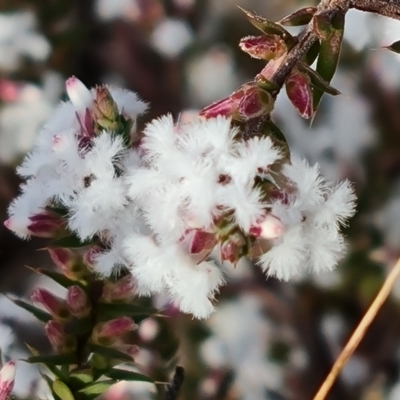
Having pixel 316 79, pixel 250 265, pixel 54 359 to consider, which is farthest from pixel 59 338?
pixel 250 265

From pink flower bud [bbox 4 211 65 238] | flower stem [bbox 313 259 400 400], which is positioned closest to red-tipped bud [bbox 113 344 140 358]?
pink flower bud [bbox 4 211 65 238]

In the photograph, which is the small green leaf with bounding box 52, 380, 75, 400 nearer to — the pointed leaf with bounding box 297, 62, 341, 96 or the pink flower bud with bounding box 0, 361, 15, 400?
the pink flower bud with bounding box 0, 361, 15, 400

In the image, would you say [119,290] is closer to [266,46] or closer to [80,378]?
[80,378]

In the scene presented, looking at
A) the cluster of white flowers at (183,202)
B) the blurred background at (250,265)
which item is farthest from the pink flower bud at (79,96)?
the blurred background at (250,265)

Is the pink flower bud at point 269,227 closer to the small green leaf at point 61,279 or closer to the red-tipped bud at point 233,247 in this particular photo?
the red-tipped bud at point 233,247

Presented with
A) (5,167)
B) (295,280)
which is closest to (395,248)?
(295,280)

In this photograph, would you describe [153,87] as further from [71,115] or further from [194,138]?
[194,138]
